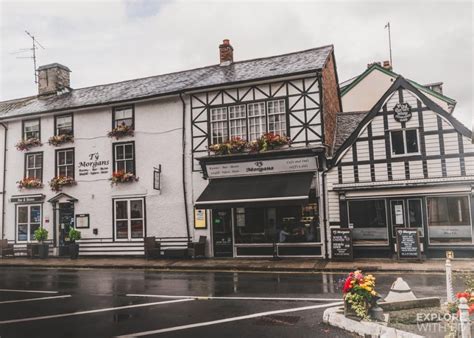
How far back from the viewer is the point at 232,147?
19.1 m

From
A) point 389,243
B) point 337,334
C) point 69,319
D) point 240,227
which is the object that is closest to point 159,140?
point 240,227

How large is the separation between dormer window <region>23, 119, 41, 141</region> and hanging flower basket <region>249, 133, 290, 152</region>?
13.0 meters

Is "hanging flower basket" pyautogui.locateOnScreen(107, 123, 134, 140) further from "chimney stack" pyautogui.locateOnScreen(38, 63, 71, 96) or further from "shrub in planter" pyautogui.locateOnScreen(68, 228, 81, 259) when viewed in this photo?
"chimney stack" pyautogui.locateOnScreen(38, 63, 71, 96)

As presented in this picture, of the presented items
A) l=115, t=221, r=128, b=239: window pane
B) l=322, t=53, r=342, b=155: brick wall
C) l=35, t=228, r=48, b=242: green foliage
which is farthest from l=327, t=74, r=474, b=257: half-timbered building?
l=35, t=228, r=48, b=242: green foliage

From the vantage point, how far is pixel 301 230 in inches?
720

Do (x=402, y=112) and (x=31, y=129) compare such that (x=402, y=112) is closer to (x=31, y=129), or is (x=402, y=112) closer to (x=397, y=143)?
(x=397, y=143)

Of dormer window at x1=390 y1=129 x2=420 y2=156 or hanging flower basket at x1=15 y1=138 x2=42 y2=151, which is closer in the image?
dormer window at x1=390 y1=129 x2=420 y2=156

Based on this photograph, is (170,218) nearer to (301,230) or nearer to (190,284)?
(301,230)

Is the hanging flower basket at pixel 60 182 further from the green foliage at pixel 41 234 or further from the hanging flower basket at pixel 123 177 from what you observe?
the hanging flower basket at pixel 123 177

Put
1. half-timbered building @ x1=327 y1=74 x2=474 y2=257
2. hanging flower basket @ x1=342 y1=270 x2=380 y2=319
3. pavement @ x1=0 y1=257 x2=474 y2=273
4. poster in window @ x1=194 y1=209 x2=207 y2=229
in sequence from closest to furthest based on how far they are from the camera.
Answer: hanging flower basket @ x1=342 y1=270 x2=380 y2=319 → pavement @ x1=0 y1=257 x2=474 y2=273 → half-timbered building @ x1=327 y1=74 x2=474 y2=257 → poster in window @ x1=194 y1=209 x2=207 y2=229

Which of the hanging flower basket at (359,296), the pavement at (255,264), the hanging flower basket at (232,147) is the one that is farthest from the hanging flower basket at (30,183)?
the hanging flower basket at (359,296)

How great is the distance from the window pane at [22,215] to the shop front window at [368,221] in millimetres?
17140

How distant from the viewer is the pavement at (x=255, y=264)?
14.7m

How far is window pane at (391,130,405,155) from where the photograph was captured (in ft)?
57.5
